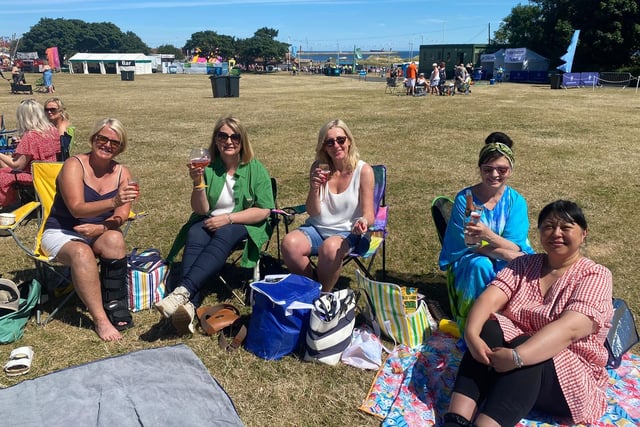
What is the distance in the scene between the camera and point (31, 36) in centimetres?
12738

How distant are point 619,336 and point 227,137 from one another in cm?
296

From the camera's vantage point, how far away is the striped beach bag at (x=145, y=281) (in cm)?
391

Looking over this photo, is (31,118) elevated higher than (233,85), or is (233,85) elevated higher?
(31,118)

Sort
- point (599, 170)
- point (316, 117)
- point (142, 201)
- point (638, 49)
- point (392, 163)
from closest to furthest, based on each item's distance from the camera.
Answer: point (142, 201), point (599, 170), point (392, 163), point (316, 117), point (638, 49)

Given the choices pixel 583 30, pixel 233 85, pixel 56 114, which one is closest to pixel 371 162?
pixel 56 114

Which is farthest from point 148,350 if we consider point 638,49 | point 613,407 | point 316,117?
point 638,49

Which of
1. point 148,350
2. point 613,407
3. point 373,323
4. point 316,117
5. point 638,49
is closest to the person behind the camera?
point 613,407

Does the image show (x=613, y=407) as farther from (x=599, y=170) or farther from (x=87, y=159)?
(x=599, y=170)

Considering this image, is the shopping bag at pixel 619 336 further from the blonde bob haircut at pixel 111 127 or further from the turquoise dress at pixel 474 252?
the blonde bob haircut at pixel 111 127

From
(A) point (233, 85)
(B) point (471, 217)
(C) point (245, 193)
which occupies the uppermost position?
(B) point (471, 217)

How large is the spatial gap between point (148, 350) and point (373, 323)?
1493mm

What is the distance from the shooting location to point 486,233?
3172mm

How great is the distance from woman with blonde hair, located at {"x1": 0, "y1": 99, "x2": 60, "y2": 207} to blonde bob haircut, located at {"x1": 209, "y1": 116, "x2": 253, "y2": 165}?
297 centimetres

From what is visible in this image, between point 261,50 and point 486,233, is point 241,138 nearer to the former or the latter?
point 486,233
